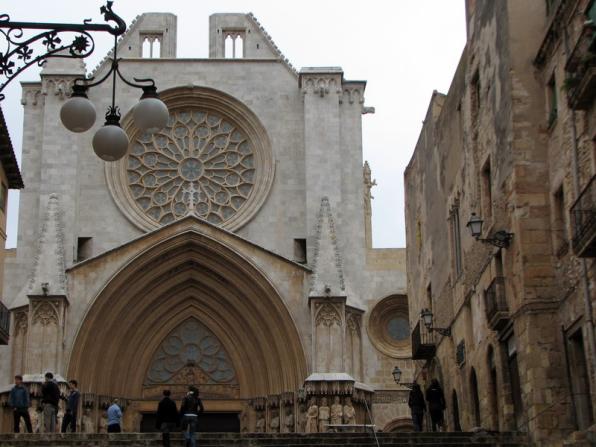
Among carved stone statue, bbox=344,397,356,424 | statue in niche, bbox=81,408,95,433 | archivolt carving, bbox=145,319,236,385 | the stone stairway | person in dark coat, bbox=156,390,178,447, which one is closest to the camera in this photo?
person in dark coat, bbox=156,390,178,447

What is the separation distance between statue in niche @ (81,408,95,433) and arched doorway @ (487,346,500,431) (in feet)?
46.5

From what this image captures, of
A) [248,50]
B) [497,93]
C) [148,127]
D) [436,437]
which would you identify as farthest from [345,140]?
[148,127]

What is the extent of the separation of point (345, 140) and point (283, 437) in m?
19.5

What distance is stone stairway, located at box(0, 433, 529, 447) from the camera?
20.5 m

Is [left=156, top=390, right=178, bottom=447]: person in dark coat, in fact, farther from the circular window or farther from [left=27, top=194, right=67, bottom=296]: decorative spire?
the circular window

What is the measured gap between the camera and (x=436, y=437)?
20859 mm

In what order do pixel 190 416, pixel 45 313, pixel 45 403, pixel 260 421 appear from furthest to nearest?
pixel 260 421
pixel 45 313
pixel 45 403
pixel 190 416

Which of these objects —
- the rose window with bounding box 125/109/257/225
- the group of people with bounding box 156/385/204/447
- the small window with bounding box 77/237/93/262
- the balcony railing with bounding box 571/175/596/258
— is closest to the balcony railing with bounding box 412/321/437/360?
the rose window with bounding box 125/109/257/225

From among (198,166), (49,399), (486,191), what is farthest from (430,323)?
(198,166)

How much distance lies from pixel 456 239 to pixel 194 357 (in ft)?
39.7

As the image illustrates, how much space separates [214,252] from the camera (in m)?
35.3

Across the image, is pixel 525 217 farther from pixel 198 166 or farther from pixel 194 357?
pixel 198 166

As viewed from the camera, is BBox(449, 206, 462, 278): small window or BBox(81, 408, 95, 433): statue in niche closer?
BBox(449, 206, 462, 278): small window

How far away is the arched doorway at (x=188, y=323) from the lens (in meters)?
34.8
